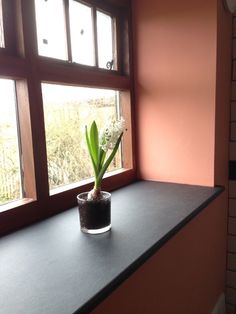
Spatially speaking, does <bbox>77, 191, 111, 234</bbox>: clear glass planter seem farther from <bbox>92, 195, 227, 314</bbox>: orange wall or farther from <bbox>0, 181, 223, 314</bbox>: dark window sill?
<bbox>92, 195, 227, 314</bbox>: orange wall

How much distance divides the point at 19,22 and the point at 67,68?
0.23 metres

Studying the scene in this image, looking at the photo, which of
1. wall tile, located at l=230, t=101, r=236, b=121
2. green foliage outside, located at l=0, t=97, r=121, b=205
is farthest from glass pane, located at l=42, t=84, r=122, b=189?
wall tile, located at l=230, t=101, r=236, b=121

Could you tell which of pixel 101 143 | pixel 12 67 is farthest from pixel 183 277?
pixel 12 67

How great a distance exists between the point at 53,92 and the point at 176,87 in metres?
0.61

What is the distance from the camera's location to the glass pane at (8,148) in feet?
3.18

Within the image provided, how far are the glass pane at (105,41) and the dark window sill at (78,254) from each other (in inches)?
26.3

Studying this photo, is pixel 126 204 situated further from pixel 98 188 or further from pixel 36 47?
pixel 36 47

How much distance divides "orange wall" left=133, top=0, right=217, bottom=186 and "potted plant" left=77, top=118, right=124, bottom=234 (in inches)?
23.3

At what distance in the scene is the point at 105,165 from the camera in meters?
0.95

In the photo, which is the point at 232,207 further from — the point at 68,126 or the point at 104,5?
the point at 104,5

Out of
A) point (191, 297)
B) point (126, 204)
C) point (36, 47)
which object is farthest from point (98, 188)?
point (191, 297)

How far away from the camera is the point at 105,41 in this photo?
1.41m

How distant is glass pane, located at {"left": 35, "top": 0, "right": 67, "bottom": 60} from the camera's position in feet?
3.46

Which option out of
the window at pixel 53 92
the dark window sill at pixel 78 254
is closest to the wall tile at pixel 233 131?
the dark window sill at pixel 78 254
